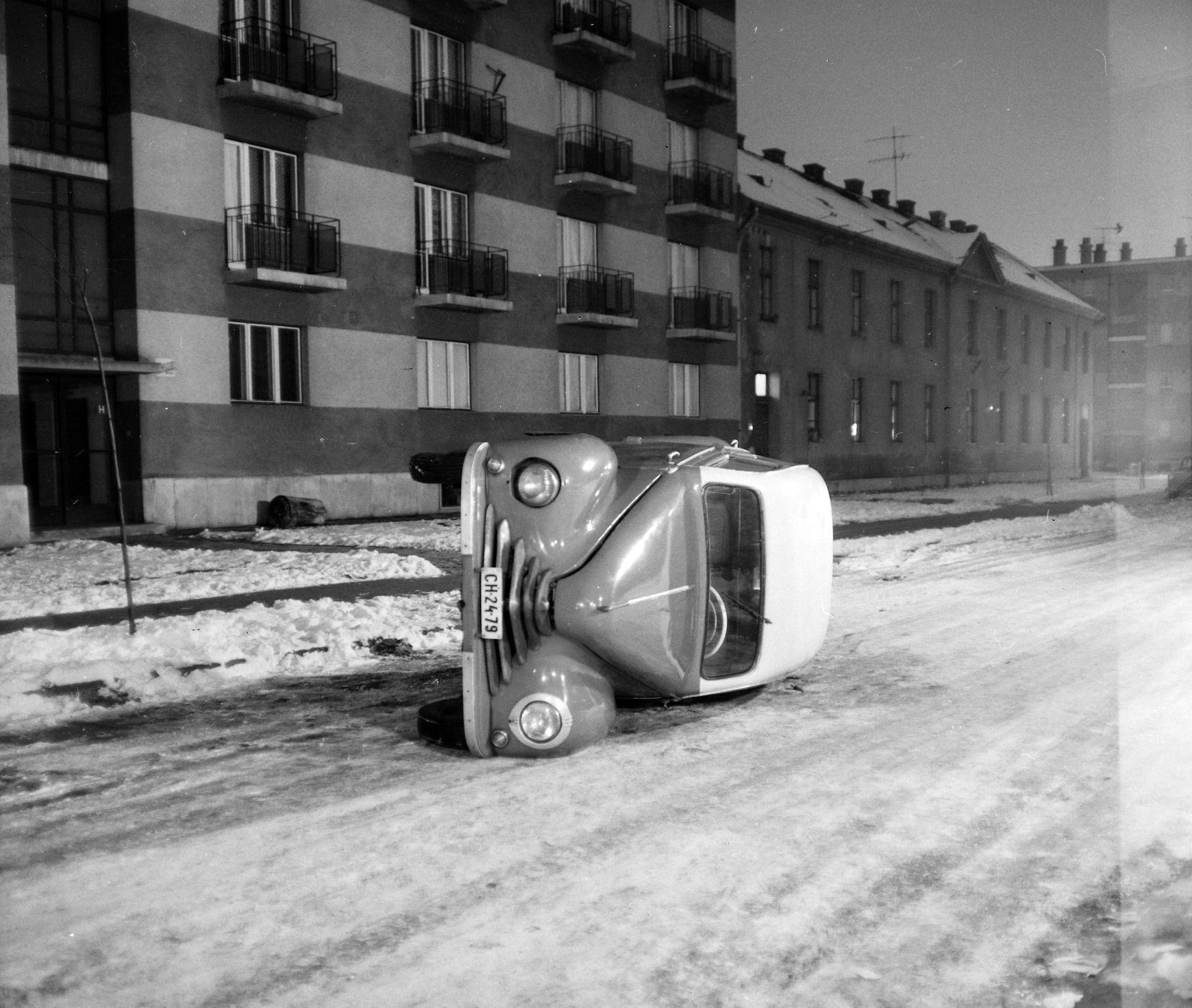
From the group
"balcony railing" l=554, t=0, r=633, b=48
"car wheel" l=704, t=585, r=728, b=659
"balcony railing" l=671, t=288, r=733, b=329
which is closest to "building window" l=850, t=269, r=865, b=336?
"balcony railing" l=671, t=288, r=733, b=329

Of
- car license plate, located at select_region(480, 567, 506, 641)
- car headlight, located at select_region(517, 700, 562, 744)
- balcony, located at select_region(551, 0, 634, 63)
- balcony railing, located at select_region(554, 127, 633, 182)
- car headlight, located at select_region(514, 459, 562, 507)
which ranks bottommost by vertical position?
car headlight, located at select_region(517, 700, 562, 744)

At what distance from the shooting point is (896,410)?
149 feet

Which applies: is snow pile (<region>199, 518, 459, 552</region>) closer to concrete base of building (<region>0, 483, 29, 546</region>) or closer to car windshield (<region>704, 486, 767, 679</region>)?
concrete base of building (<region>0, 483, 29, 546</region>)

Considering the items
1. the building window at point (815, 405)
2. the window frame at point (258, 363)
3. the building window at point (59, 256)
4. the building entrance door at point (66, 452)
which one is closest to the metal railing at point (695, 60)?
the building window at point (815, 405)

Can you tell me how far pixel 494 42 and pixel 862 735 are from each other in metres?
24.8

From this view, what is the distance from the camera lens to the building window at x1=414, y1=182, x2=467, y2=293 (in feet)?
84.3

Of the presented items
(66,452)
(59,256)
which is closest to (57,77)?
(59,256)

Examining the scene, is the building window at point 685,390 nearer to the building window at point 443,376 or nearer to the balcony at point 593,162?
the balcony at point 593,162

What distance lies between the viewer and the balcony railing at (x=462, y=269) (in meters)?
25.7

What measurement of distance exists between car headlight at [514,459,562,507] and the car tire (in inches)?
46.3

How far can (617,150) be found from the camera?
30.5m

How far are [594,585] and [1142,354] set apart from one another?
95377mm

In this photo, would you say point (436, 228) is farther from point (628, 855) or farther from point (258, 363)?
point (628, 855)

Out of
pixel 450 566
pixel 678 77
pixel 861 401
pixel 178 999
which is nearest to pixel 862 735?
pixel 178 999
